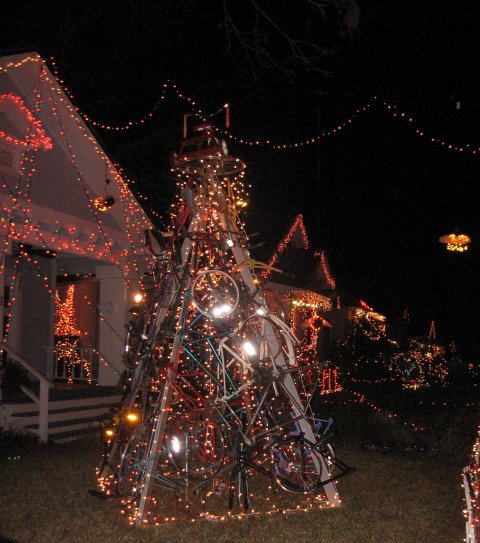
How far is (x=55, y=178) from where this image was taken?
36.2ft

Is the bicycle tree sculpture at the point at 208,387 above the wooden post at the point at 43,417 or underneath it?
above

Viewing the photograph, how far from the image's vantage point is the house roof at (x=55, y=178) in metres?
9.48

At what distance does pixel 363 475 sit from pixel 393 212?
24978mm

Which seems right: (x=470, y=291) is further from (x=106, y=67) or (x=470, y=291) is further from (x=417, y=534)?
(x=417, y=534)

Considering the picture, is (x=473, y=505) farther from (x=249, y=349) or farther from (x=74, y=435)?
(x=74, y=435)

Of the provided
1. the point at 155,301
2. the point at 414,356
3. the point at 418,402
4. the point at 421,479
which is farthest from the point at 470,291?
the point at 155,301

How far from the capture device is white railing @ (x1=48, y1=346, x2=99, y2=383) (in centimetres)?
1302

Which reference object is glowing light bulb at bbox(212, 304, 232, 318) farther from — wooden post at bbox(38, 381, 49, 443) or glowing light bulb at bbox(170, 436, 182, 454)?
wooden post at bbox(38, 381, 49, 443)

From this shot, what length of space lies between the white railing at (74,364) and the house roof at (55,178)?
237cm

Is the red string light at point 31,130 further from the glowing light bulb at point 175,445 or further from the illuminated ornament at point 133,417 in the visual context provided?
the glowing light bulb at point 175,445

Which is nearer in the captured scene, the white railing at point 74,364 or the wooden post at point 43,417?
the wooden post at point 43,417

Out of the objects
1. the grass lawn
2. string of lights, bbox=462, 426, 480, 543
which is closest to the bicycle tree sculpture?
the grass lawn

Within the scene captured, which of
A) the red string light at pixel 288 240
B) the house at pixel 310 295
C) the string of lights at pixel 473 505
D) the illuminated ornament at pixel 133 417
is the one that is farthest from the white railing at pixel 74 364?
the string of lights at pixel 473 505

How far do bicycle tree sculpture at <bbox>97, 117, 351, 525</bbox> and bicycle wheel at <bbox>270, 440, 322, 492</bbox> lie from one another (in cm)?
1
